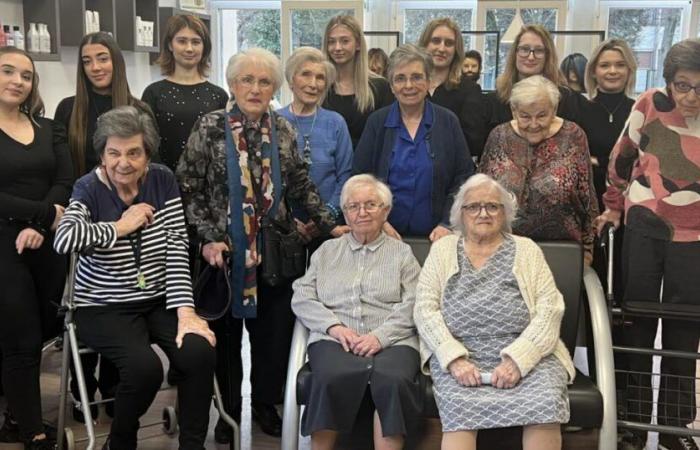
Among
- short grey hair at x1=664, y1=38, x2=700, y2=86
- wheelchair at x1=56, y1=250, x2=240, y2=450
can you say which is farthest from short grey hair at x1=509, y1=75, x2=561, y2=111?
wheelchair at x1=56, y1=250, x2=240, y2=450

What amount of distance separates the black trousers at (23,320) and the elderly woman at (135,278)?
25 centimetres

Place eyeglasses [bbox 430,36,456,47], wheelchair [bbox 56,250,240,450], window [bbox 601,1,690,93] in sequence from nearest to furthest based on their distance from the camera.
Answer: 1. wheelchair [bbox 56,250,240,450]
2. eyeglasses [bbox 430,36,456,47]
3. window [bbox 601,1,690,93]

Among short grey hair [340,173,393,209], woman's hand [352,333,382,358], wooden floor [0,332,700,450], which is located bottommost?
wooden floor [0,332,700,450]

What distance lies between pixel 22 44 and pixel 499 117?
8.81 ft

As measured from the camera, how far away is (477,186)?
261cm

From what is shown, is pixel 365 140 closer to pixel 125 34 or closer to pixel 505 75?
pixel 505 75

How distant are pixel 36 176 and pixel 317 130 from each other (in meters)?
1.14

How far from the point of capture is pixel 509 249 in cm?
259

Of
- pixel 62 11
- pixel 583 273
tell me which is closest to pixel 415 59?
pixel 583 273

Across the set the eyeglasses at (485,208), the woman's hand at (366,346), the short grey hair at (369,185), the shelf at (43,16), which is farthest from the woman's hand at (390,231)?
the shelf at (43,16)

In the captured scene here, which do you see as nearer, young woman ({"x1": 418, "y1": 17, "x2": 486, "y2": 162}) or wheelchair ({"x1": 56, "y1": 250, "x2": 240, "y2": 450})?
wheelchair ({"x1": 56, "y1": 250, "x2": 240, "y2": 450})

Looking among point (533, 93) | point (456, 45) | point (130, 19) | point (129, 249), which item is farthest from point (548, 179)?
point (130, 19)

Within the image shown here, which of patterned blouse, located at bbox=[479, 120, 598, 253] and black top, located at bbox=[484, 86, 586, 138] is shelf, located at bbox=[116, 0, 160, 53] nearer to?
black top, located at bbox=[484, 86, 586, 138]

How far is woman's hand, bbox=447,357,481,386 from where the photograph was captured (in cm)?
232
